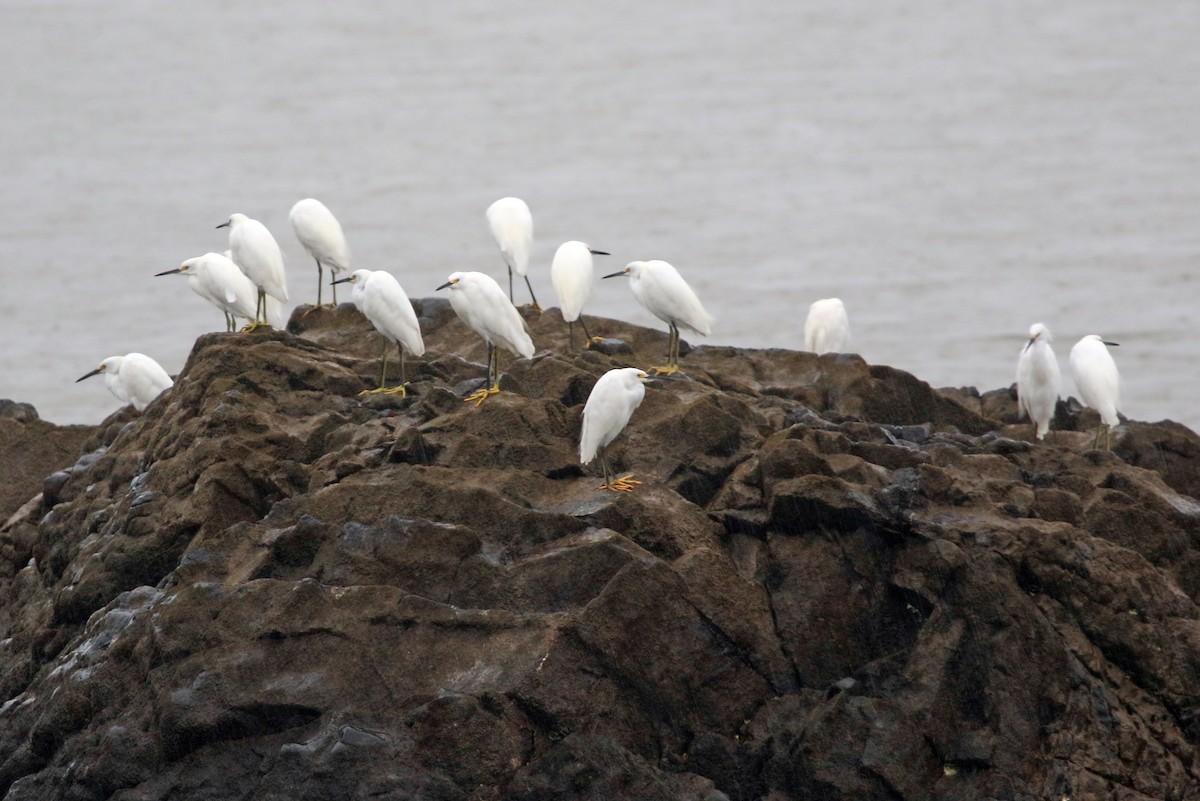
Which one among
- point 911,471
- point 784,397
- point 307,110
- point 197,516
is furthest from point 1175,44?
point 197,516

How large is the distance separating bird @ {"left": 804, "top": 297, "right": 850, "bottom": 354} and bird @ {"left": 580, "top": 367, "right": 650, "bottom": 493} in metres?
7.80

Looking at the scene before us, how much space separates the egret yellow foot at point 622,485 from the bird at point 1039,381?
6.07 meters

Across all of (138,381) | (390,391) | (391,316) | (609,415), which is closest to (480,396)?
(390,391)

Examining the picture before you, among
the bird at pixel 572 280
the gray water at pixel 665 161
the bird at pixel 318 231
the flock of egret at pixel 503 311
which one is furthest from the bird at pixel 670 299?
the gray water at pixel 665 161

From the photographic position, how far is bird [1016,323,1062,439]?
14438 mm

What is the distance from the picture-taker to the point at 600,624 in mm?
8609

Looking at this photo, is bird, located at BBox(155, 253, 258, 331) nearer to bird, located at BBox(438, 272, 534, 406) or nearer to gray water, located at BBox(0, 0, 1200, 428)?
bird, located at BBox(438, 272, 534, 406)

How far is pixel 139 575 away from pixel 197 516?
57 centimetres

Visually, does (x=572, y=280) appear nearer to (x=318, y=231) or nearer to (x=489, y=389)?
(x=489, y=389)

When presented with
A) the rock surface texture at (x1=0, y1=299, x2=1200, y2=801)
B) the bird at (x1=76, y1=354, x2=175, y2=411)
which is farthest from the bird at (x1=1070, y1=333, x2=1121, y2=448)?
the bird at (x1=76, y1=354, x2=175, y2=411)

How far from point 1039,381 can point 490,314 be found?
5781 mm

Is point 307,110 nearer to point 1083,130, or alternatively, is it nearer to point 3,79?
point 3,79

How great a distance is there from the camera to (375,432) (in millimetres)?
10727

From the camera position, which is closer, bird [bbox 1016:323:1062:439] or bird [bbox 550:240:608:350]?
bird [bbox 550:240:608:350]
